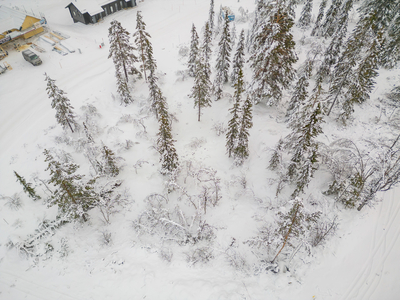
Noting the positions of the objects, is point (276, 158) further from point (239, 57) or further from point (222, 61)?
point (222, 61)

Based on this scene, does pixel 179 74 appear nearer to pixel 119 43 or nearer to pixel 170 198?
pixel 119 43

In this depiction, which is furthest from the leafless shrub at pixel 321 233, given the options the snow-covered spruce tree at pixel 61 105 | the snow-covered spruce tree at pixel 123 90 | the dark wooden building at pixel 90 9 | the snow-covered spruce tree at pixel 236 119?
the dark wooden building at pixel 90 9

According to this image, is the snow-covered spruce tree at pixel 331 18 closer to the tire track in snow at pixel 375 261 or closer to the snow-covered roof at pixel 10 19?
the tire track in snow at pixel 375 261

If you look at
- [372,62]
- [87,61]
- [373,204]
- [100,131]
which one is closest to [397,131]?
[372,62]

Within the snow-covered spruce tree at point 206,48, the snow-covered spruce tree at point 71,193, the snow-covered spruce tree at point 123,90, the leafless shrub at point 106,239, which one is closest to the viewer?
the snow-covered spruce tree at point 71,193

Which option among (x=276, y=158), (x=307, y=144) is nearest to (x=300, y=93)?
(x=276, y=158)

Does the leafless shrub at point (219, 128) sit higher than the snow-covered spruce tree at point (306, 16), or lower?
lower

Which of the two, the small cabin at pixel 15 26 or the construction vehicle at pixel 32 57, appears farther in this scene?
the small cabin at pixel 15 26
